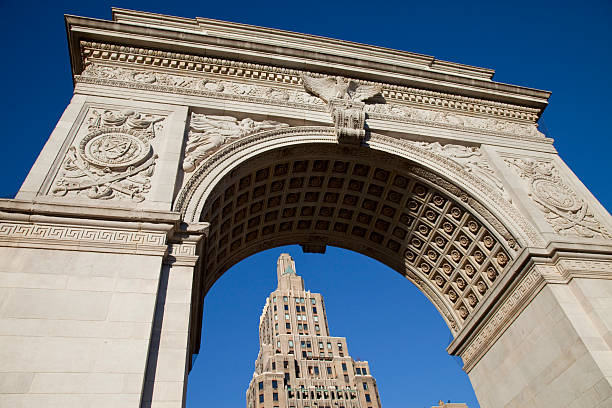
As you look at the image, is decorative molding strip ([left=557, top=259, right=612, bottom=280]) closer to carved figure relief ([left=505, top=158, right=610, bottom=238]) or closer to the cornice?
carved figure relief ([left=505, top=158, right=610, bottom=238])

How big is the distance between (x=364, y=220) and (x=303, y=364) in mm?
73665

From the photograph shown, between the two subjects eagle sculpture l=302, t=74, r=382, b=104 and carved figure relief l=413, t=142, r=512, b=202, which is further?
eagle sculpture l=302, t=74, r=382, b=104

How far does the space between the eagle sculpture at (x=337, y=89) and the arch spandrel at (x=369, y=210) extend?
1.73 metres

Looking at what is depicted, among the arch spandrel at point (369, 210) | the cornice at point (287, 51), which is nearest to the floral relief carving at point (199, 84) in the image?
the cornice at point (287, 51)

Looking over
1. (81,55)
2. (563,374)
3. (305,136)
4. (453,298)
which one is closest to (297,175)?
(305,136)

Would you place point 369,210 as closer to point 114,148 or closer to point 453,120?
point 453,120

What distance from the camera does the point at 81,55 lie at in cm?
1296

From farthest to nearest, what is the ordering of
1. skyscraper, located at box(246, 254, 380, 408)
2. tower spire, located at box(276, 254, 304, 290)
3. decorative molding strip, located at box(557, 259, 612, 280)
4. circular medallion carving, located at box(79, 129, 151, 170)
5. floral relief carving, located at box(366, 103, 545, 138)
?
tower spire, located at box(276, 254, 304, 290)
skyscraper, located at box(246, 254, 380, 408)
floral relief carving, located at box(366, 103, 545, 138)
decorative molding strip, located at box(557, 259, 612, 280)
circular medallion carving, located at box(79, 129, 151, 170)

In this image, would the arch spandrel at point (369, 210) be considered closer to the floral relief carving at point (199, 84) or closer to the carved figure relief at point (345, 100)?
the carved figure relief at point (345, 100)

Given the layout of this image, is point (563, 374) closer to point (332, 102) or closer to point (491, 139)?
point (491, 139)

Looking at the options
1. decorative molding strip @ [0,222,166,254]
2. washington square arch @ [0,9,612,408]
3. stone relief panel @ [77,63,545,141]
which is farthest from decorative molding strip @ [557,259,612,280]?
decorative molding strip @ [0,222,166,254]

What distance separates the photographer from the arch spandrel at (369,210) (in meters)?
11.8

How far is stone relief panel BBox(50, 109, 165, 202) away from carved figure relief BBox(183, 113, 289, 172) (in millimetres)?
849

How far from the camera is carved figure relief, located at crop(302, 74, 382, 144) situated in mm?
12680
